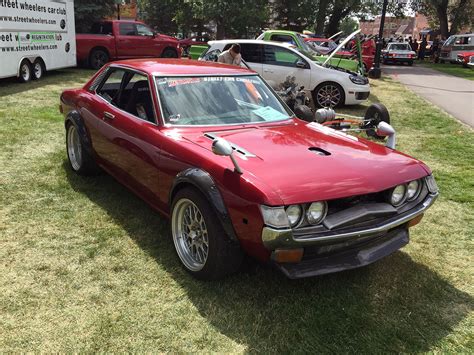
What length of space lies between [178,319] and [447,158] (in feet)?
17.7

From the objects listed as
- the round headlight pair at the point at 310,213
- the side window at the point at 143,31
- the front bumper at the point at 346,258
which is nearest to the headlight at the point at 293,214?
the round headlight pair at the point at 310,213

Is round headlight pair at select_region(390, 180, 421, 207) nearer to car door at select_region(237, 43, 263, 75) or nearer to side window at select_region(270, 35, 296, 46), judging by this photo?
car door at select_region(237, 43, 263, 75)

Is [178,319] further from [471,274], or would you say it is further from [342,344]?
[471,274]

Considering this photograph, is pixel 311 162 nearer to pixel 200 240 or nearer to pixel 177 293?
pixel 200 240

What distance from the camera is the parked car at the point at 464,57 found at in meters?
28.3

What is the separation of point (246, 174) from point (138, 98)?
185cm

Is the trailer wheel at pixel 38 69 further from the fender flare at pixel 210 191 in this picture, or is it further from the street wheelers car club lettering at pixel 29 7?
the fender flare at pixel 210 191

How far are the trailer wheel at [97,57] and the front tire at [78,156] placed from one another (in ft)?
42.3

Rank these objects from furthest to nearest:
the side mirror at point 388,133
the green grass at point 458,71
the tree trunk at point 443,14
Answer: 1. the tree trunk at point 443,14
2. the green grass at point 458,71
3. the side mirror at point 388,133

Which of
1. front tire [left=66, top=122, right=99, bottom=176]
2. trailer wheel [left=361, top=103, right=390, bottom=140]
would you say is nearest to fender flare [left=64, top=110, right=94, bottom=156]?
front tire [left=66, top=122, right=99, bottom=176]

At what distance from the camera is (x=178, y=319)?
2896 millimetres

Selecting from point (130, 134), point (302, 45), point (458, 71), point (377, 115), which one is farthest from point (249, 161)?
point (458, 71)

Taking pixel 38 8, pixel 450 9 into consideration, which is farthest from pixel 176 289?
pixel 450 9

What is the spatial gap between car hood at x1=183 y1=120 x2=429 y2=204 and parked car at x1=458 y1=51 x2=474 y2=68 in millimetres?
28853
